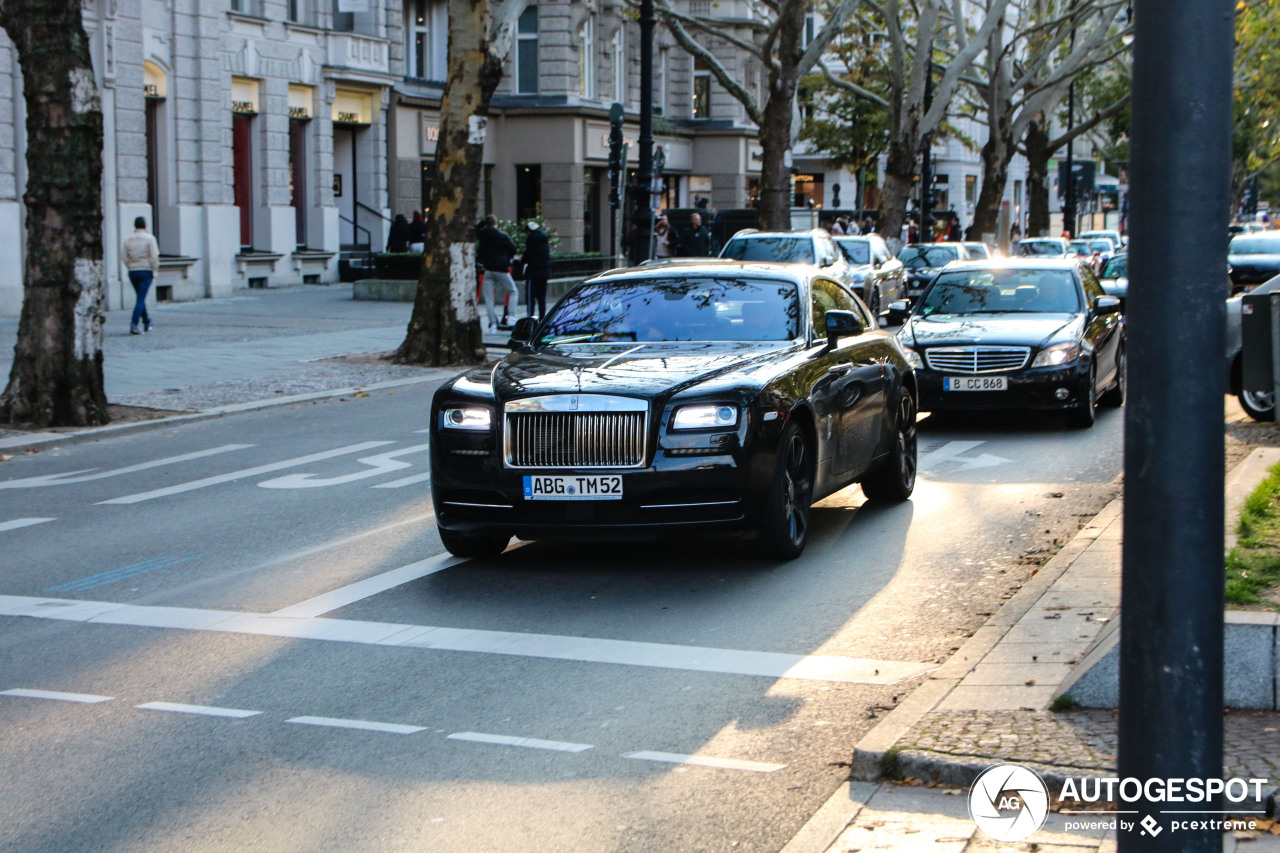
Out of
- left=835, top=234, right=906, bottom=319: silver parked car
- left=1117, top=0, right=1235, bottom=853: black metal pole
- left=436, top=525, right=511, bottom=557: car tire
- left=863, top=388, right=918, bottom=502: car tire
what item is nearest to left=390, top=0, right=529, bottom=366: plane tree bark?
left=835, top=234, right=906, bottom=319: silver parked car

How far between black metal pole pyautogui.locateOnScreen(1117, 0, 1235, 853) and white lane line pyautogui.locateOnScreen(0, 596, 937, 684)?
10.6ft

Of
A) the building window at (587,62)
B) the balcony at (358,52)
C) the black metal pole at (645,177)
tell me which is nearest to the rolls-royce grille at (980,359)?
the black metal pole at (645,177)

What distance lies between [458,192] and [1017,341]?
8856 mm

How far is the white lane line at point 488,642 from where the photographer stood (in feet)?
21.3

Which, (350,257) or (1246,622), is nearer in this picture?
(1246,622)

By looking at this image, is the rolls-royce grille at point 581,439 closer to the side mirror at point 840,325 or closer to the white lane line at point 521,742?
the side mirror at point 840,325

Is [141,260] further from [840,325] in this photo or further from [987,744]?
[987,744]

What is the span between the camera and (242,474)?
12258 mm

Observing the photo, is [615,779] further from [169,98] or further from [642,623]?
[169,98]

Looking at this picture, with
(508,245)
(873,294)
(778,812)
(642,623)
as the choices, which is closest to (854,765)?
(778,812)

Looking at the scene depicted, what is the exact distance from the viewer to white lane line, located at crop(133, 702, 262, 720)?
19.4 ft

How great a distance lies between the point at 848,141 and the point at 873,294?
4102 centimetres

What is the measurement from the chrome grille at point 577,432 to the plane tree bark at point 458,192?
12652 mm

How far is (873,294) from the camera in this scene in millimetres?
28953
